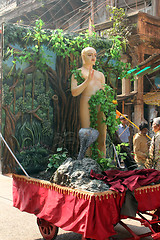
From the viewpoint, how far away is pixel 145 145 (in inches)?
245

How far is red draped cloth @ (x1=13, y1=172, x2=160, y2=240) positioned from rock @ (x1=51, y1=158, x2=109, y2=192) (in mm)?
77

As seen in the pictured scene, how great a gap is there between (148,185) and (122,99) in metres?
7.46

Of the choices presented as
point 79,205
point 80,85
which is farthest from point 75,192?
point 80,85

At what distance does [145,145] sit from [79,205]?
10.4ft

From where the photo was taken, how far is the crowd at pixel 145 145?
17.0 feet

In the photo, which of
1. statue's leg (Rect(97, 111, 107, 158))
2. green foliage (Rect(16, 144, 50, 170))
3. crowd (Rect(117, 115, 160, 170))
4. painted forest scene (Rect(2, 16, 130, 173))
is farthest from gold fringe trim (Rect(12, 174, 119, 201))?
crowd (Rect(117, 115, 160, 170))

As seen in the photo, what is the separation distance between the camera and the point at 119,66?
570 cm

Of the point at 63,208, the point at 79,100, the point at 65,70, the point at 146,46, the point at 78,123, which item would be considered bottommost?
the point at 63,208

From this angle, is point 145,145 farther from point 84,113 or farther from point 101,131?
point 84,113

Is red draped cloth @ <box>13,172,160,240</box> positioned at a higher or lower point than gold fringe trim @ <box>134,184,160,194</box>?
lower

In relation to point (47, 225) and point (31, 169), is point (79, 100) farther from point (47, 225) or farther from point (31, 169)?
point (47, 225)

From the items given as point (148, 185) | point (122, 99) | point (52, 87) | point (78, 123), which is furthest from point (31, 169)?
point (122, 99)

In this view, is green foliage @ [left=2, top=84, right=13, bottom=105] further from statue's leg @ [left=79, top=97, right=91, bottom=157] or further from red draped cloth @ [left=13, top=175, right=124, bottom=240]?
red draped cloth @ [left=13, top=175, right=124, bottom=240]

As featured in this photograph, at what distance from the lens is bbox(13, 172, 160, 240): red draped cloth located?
3193 millimetres
